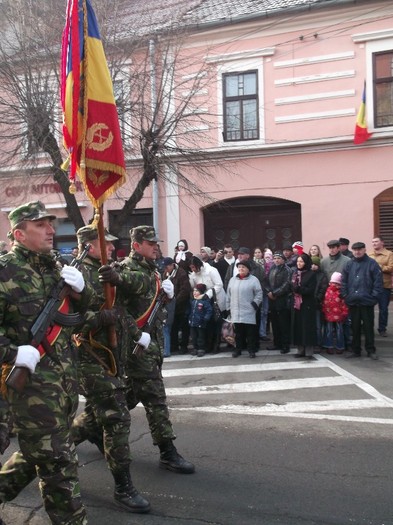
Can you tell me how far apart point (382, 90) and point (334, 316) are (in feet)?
24.7

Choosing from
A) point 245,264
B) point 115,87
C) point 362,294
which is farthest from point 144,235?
point 115,87

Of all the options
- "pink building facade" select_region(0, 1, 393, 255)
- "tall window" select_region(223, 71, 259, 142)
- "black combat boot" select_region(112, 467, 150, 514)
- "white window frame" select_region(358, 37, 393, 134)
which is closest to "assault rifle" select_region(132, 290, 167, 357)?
"black combat boot" select_region(112, 467, 150, 514)

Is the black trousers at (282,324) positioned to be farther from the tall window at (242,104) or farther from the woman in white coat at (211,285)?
the tall window at (242,104)

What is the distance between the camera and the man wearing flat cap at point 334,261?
980cm

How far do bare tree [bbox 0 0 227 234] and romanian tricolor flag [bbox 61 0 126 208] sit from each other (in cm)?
660

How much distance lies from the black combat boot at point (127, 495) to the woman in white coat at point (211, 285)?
608 centimetres

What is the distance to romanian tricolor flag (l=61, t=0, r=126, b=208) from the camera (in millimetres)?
4152

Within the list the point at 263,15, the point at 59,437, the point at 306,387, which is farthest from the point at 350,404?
the point at 263,15

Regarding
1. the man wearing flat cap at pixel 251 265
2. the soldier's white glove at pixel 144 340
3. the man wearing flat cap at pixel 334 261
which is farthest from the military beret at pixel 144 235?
the man wearing flat cap at pixel 334 261

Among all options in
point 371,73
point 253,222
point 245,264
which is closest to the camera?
point 245,264

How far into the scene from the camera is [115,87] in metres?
11.3

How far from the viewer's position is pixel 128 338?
4402 millimetres

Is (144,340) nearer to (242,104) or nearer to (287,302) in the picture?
(287,302)

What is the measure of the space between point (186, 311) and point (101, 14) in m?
5.90
